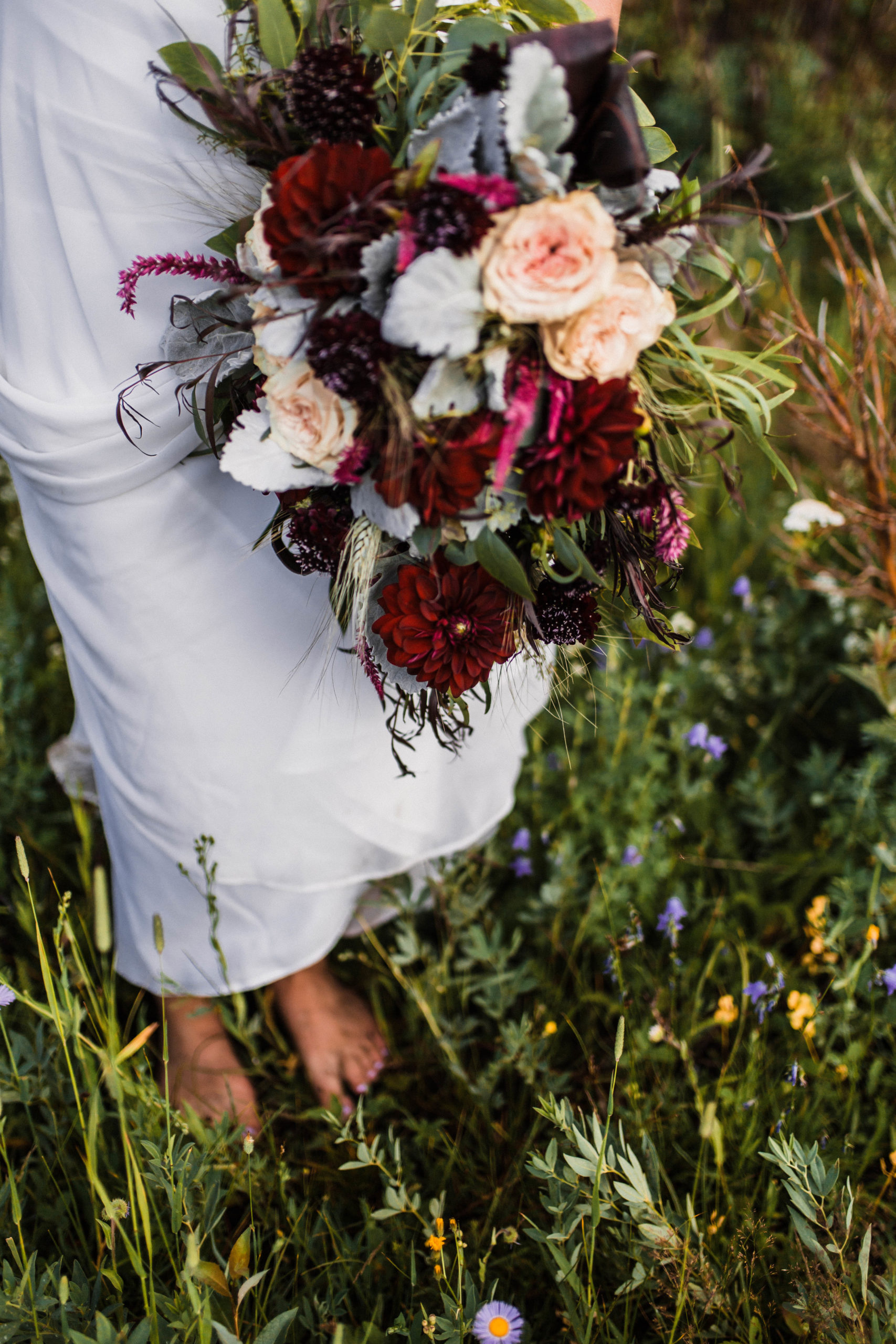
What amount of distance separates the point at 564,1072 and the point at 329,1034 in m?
0.41

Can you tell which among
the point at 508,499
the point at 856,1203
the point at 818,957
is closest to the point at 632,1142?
the point at 856,1203

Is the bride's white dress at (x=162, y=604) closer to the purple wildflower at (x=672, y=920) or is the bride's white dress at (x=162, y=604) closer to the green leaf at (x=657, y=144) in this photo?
the purple wildflower at (x=672, y=920)

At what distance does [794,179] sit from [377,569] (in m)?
4.18

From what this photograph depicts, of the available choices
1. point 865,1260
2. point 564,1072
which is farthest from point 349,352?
point 564,1072

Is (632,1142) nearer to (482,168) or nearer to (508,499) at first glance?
(508,499)

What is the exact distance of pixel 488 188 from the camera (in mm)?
669

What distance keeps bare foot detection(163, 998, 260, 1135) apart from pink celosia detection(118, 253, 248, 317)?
1.04 metres

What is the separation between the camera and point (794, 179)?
13.2 feet

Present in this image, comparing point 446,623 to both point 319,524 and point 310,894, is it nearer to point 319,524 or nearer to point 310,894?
point 319,524

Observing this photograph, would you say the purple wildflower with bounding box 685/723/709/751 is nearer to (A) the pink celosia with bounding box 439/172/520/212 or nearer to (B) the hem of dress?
(B) the hem of dress

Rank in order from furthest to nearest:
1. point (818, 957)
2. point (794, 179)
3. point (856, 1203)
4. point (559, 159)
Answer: point (794, 179) < point (818, 957) < point (856, 1203) < point (559, 159)

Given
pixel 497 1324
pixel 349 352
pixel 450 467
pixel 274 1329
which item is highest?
pixel 349 352

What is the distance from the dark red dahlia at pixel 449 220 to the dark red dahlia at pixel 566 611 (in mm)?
344

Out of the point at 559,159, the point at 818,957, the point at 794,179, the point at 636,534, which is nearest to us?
the point at 559,159
